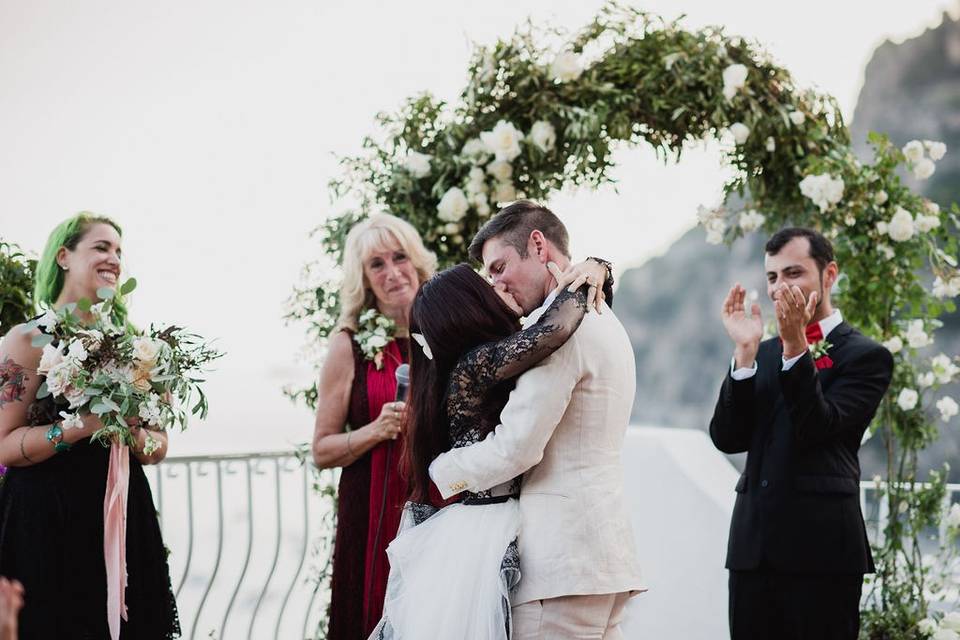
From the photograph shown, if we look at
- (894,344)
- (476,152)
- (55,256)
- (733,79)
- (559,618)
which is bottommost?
(559,618)

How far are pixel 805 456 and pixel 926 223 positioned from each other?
1683 millimetres

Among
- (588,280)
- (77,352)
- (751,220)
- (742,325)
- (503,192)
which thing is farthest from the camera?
(751,220)

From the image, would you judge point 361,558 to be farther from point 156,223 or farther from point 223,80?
point 223,80

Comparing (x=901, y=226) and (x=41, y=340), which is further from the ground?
(x=901, y=226)

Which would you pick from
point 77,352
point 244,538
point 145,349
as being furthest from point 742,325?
point 244,538

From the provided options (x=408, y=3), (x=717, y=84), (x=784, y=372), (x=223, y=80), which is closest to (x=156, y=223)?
(x=223, y=80)

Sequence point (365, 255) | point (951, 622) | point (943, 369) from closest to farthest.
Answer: point (365, 255)
point (951, 622)
point (943, 369)

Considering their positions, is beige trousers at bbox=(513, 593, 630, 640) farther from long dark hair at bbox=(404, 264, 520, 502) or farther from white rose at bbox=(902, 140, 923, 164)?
white rose at bbox=(902, 140, 923, 164)

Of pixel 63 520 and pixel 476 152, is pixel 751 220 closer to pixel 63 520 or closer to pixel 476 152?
pixel 476 152

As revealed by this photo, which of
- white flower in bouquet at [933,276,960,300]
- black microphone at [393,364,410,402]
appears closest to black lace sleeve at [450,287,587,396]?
black microphone at [393,364,410,402]

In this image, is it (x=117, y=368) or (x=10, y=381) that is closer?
(x=117, y=368)

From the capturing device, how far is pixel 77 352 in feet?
9.16

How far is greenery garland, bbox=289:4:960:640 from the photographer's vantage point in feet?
14.0

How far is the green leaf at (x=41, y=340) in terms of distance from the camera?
2836 mm
